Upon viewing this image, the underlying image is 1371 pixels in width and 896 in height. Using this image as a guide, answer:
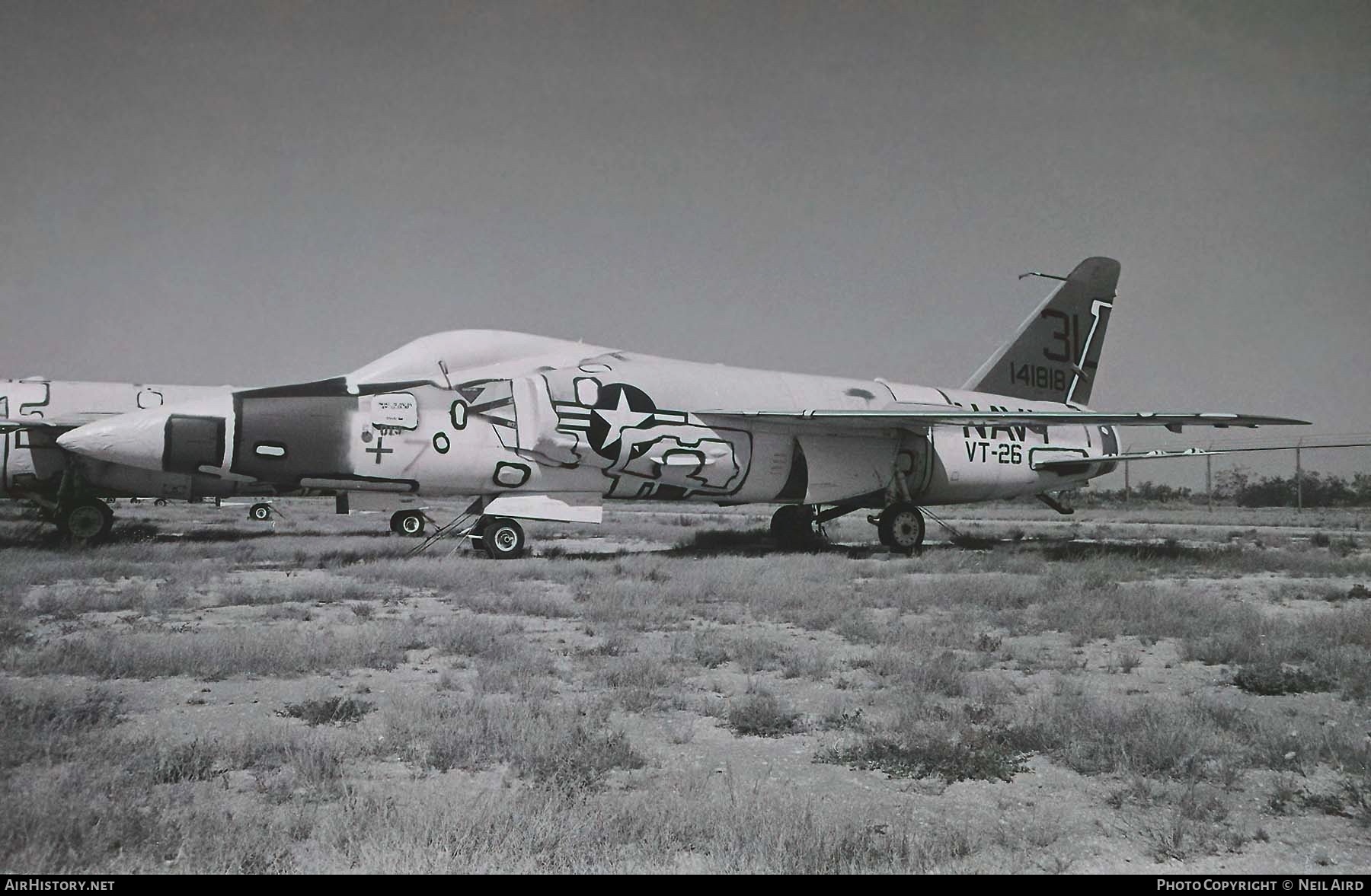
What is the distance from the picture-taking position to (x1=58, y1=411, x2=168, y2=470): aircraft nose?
10961 mm

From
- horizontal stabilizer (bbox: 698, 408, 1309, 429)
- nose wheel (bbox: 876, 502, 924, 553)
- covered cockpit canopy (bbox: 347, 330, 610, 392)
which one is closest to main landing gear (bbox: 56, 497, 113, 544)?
covered cockpit canopy (bbox: 347, 330, 610, 392)

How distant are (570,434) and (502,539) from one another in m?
1.85

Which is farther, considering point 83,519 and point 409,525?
point 409,525

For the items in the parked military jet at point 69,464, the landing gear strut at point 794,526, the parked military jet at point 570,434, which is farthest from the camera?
Result: the landing gear strut at point 794,526

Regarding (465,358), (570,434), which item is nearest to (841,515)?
(570,434)

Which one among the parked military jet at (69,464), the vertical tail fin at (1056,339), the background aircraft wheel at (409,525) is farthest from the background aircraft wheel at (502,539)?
the vertical tail fin at (1056,339)

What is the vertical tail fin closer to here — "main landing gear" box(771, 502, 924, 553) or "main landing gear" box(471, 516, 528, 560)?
"main landing gear" box(771, 502, 924, 553)

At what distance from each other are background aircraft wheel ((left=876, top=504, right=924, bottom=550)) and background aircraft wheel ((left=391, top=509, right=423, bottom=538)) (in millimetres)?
10095

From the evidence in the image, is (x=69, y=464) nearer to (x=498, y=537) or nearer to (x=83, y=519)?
(x=83, y=519)

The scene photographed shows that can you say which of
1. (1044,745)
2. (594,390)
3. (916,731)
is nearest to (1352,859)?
(1044,745)

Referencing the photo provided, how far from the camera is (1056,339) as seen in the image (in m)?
18.6

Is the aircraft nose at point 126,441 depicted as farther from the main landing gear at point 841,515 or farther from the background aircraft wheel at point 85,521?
the main landing gear at point 841,515

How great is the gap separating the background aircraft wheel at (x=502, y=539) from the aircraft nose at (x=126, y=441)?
4226 mm

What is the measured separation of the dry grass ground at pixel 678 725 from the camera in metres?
3.18
